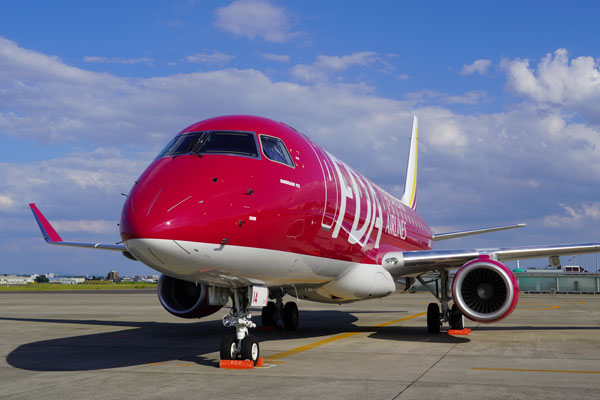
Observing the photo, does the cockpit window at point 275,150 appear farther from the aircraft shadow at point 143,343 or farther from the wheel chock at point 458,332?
the wheel chock at point 458,332

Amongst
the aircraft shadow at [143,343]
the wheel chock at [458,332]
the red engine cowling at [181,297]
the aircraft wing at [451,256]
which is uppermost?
the aircraft wing at [451,256]

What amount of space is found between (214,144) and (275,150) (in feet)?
3.50

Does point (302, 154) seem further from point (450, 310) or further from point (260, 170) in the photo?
point (450, 310)

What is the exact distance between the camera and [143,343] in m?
12.4

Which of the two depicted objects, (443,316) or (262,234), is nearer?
(262,234)

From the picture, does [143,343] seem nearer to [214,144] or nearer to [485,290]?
[214,144]

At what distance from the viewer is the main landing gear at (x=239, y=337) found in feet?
28.8

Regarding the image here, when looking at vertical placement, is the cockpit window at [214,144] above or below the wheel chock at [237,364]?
above

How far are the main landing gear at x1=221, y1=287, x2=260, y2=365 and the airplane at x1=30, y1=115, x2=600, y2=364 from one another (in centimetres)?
2

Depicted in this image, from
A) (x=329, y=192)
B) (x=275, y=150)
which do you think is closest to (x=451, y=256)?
(x=329, y=192)

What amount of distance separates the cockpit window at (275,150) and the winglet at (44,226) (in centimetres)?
1121

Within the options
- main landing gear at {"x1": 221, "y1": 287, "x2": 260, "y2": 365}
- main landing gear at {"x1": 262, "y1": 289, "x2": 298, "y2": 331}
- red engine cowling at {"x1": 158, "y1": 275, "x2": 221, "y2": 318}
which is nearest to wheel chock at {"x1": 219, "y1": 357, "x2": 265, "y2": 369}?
main landing gear at {"x1": 221, "y1": 287, "x2": 260, "y2": 365}

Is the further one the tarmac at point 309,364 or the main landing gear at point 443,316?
the main landing gear at point 443,316

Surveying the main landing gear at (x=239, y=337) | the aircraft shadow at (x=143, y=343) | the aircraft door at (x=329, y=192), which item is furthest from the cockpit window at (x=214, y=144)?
the aircraft shadow at (x=143, y=343)
